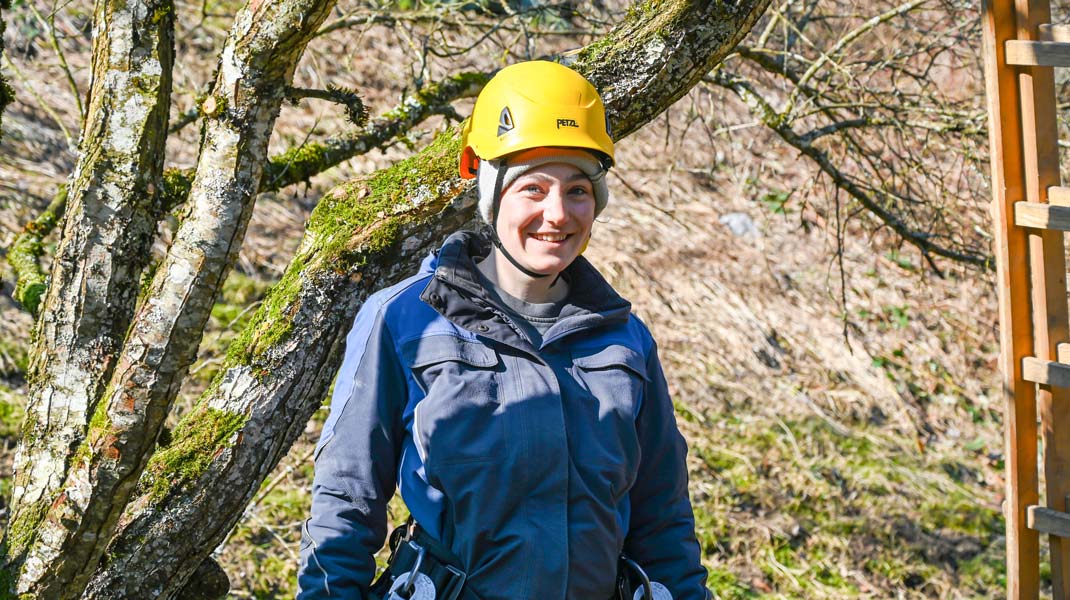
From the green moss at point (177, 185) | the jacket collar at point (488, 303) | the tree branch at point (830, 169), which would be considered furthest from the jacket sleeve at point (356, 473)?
the tree branch at point (830, 169)

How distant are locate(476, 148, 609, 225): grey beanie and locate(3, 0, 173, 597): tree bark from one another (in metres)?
0.84

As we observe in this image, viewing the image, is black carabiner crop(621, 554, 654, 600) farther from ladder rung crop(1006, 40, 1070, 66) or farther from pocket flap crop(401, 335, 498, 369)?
ladder rung crop(1006, 40, 1070, 66)

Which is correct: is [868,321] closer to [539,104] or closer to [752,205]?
[752,205]

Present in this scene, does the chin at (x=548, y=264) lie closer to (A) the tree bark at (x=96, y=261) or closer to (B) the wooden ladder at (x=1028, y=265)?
Result: (A) the tree bark at (x=96, y=261)

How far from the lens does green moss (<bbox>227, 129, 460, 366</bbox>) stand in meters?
2.57

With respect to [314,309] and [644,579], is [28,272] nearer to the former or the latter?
[314,309]

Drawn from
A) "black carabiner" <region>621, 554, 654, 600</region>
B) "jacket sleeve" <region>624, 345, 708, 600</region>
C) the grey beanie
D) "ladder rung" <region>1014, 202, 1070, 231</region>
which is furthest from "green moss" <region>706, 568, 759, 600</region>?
the grey beanie

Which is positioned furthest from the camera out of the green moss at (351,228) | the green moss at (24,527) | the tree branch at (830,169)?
the tree branch at (830,169)

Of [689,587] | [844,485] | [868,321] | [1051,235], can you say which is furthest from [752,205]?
[689,587]

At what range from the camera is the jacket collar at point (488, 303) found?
2.16 m

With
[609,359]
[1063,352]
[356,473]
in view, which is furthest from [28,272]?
[1063,352]

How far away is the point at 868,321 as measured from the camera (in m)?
8.45

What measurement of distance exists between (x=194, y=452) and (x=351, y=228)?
690 mm

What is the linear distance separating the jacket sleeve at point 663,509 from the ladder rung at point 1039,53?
1.88 m
